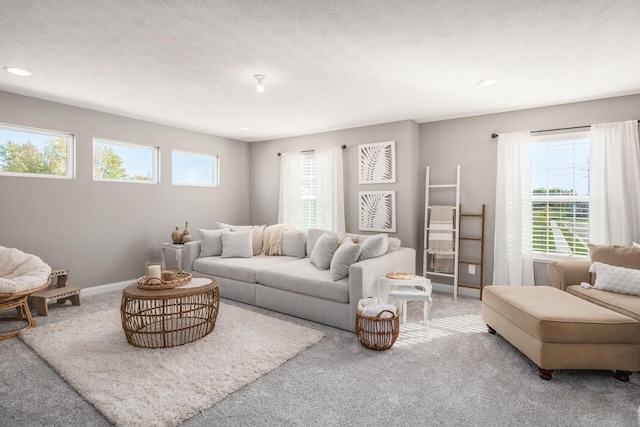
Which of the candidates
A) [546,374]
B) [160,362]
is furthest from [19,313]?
[546,374]

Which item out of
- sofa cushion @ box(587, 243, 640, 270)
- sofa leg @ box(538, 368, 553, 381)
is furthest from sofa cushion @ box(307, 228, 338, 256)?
sofa cushion @ box(587, 243, 640, 270)

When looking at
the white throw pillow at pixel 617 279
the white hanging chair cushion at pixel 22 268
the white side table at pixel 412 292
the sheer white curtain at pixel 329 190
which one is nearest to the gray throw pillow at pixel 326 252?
the white side table at pixel 412 292

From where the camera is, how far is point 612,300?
2588 millimetres

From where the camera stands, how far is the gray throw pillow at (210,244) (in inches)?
182

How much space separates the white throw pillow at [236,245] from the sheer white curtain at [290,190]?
3.96 ft

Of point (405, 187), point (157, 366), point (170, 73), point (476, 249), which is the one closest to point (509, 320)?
point (476, 249)

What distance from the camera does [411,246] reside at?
15.2 feet

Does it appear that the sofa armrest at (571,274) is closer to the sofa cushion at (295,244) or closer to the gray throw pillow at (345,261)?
the gray throw pillow at (345,261)

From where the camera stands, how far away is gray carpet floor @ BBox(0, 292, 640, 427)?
1857 mm

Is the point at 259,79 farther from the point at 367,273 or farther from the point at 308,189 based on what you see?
the point at 308,189

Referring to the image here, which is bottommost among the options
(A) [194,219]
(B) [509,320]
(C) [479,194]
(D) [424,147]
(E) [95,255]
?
(B) [509,320]

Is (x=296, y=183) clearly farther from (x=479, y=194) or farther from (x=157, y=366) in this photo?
(x=157, y=366)

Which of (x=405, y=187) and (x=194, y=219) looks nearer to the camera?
(x=405, y=187)

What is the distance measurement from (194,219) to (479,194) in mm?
4307
